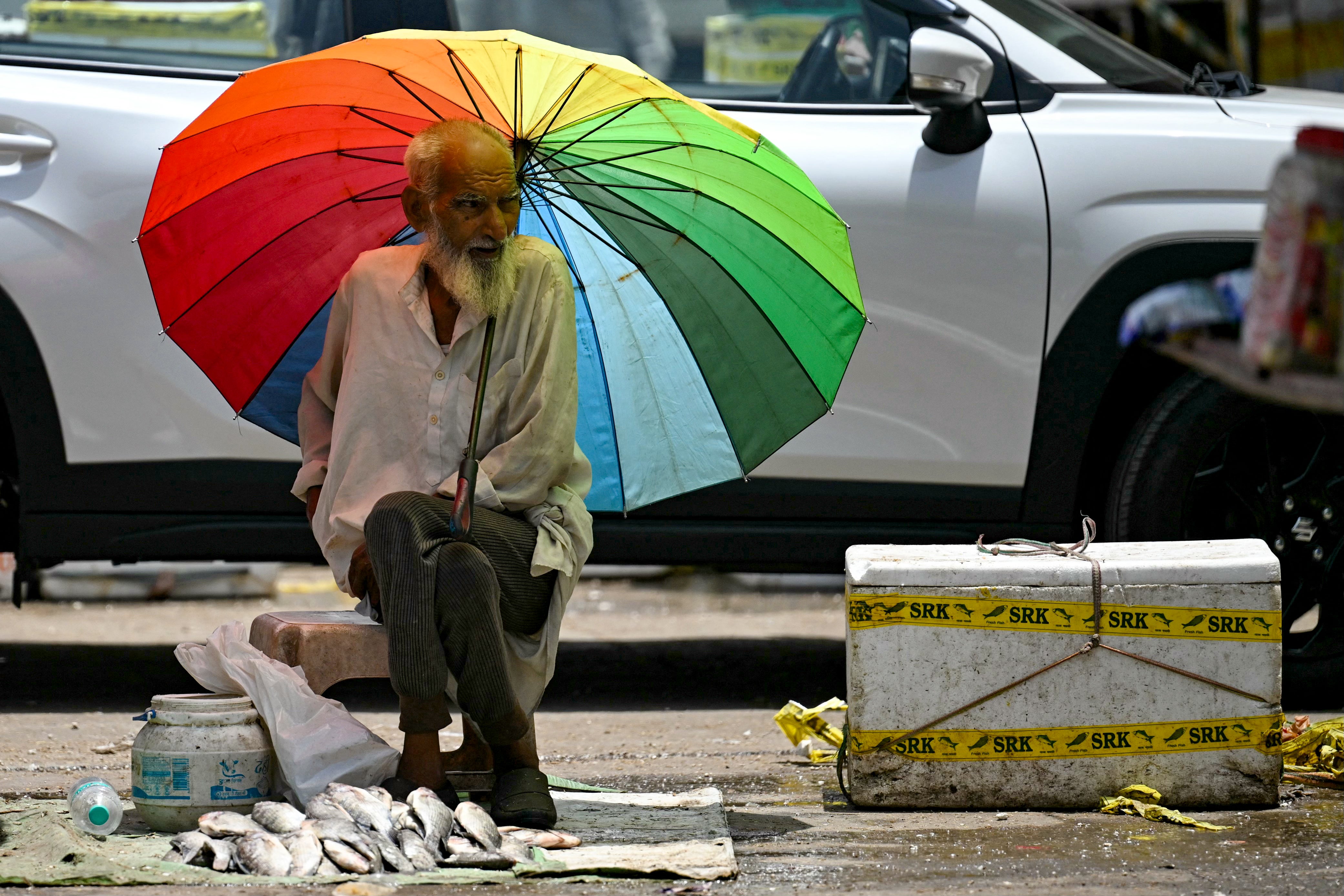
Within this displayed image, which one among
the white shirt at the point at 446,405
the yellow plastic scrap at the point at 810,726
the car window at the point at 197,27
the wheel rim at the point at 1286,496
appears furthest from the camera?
the car window at the point at 197,27

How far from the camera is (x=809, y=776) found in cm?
395

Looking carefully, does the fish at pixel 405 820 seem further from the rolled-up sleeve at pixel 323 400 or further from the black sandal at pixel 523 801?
the rolled-up sleeve at pixel 323 400

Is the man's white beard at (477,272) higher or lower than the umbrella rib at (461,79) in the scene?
lower

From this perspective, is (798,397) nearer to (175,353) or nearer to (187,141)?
(187,141)

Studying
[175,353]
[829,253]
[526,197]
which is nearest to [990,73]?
A: [829,253]

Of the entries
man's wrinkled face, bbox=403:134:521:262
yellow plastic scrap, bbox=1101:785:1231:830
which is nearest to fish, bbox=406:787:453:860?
man's wrinkled face, bbox=403:134:521:262

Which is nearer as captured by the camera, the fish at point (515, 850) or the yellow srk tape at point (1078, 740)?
the fish at point (515, 850)

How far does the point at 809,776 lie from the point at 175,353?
2.05 m

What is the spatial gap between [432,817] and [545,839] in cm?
23

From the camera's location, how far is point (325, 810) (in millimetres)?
2990

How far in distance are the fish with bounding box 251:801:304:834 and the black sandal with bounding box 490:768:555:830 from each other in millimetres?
407

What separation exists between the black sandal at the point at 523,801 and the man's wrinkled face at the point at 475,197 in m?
1.08

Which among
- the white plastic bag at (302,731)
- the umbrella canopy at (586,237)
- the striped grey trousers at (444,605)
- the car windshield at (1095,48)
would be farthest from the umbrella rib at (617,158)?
the car windshield at (1095,48)

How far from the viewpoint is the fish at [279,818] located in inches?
117
